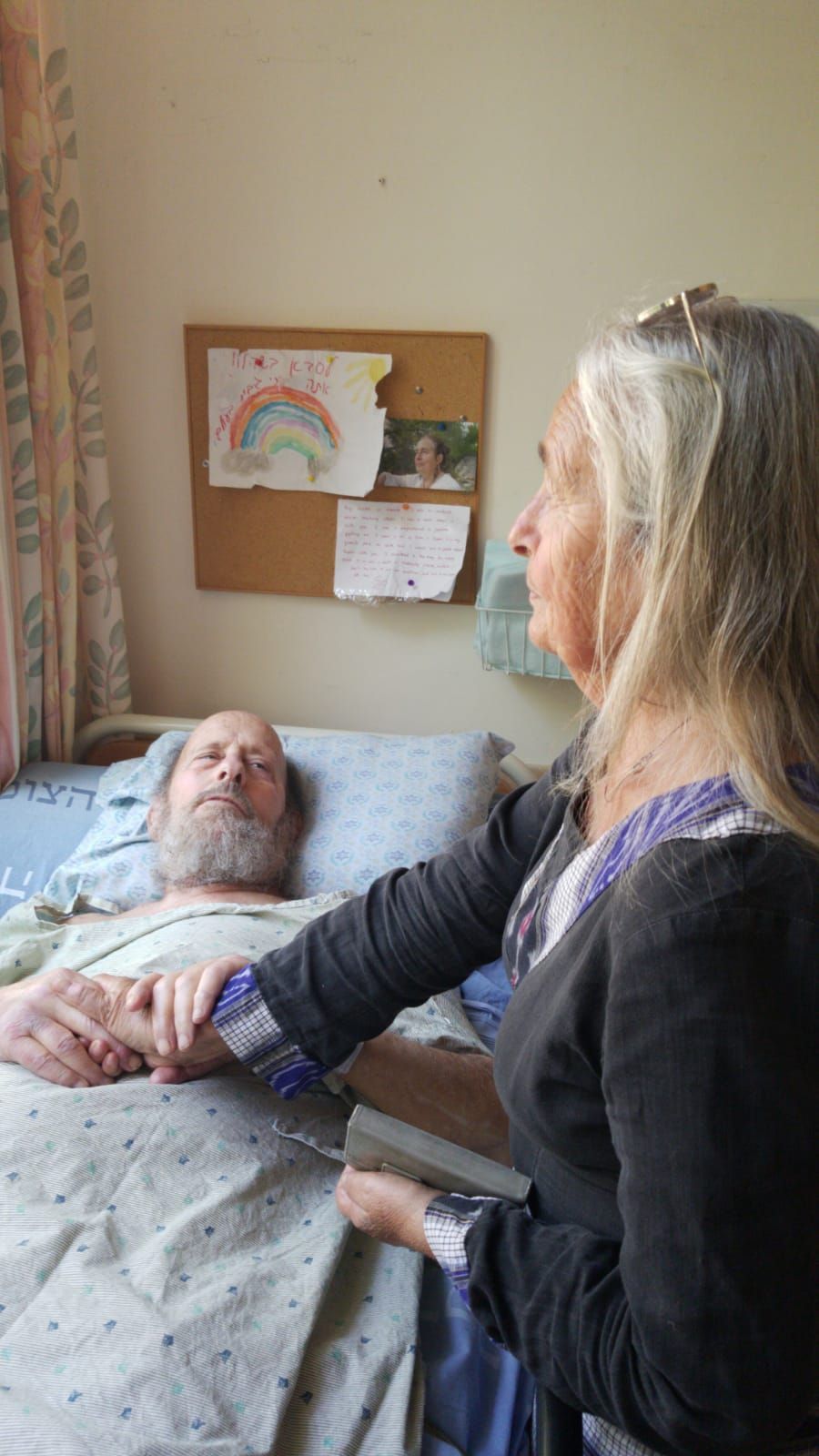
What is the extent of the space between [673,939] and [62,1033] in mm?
857

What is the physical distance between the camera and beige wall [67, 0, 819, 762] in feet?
6.62

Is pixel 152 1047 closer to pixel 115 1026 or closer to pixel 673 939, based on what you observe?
pixel 115 1026

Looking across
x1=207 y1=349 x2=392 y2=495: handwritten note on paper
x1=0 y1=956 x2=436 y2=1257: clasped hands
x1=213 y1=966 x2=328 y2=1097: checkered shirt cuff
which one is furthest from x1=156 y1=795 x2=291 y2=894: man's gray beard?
x1=207 y1=349 x2=392 y2=495: handwritten note on paper

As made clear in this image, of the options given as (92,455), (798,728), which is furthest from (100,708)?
(798,728)

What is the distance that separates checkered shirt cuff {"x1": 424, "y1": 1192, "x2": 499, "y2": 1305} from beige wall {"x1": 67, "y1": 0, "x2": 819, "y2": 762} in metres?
1.57

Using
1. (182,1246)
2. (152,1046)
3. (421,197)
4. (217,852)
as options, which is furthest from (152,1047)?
(421,197)

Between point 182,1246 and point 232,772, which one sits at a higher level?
point 232,772

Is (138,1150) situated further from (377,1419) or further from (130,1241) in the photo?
(377,1419)

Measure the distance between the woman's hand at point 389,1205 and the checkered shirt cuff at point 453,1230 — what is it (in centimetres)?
2

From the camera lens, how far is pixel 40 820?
2.11m

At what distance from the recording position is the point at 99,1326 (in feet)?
3.17

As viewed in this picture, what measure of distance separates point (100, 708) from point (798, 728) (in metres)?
1.95

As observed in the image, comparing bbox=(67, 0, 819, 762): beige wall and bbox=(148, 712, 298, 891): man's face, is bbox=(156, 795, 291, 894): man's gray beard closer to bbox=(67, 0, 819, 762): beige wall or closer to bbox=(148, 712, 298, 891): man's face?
bbox=(148, 712, 298, 891): man's face

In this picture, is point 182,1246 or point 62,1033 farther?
point 62,1033
